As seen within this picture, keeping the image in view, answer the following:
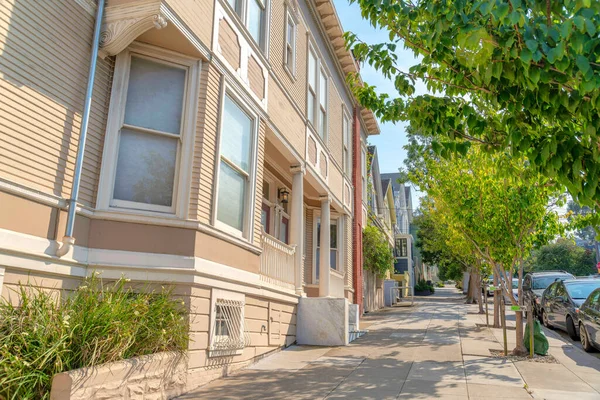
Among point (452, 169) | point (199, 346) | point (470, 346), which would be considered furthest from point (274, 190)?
point (199, 346)

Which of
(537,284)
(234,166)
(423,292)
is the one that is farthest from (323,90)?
(423,292)

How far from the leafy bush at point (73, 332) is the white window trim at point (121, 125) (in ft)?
3.34

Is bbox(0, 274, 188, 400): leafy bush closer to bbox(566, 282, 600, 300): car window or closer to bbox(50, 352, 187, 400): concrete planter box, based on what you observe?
bbox(50, 352, 187, 400): concrete planter box

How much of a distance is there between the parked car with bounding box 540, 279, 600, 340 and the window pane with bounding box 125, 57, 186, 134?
36.1 feet

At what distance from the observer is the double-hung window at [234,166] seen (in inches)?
286

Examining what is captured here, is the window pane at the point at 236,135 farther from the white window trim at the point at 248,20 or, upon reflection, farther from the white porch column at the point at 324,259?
the white porch column at the point at 324,259

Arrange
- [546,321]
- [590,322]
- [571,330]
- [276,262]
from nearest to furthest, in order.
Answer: [276,262], [590,322], [571,330], [546,321]

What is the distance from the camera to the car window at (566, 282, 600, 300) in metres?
13.1

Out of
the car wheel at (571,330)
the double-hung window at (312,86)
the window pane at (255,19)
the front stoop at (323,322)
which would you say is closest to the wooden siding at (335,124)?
the double-hung window at (312,86)

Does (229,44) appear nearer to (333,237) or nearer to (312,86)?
(312,86)

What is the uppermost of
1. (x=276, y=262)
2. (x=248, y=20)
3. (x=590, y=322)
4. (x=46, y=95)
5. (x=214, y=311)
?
(x=248, y=20)

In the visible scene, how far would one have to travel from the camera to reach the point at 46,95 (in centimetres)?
510

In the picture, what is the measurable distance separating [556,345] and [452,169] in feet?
16.0

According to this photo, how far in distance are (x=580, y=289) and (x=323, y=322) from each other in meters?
7.90
